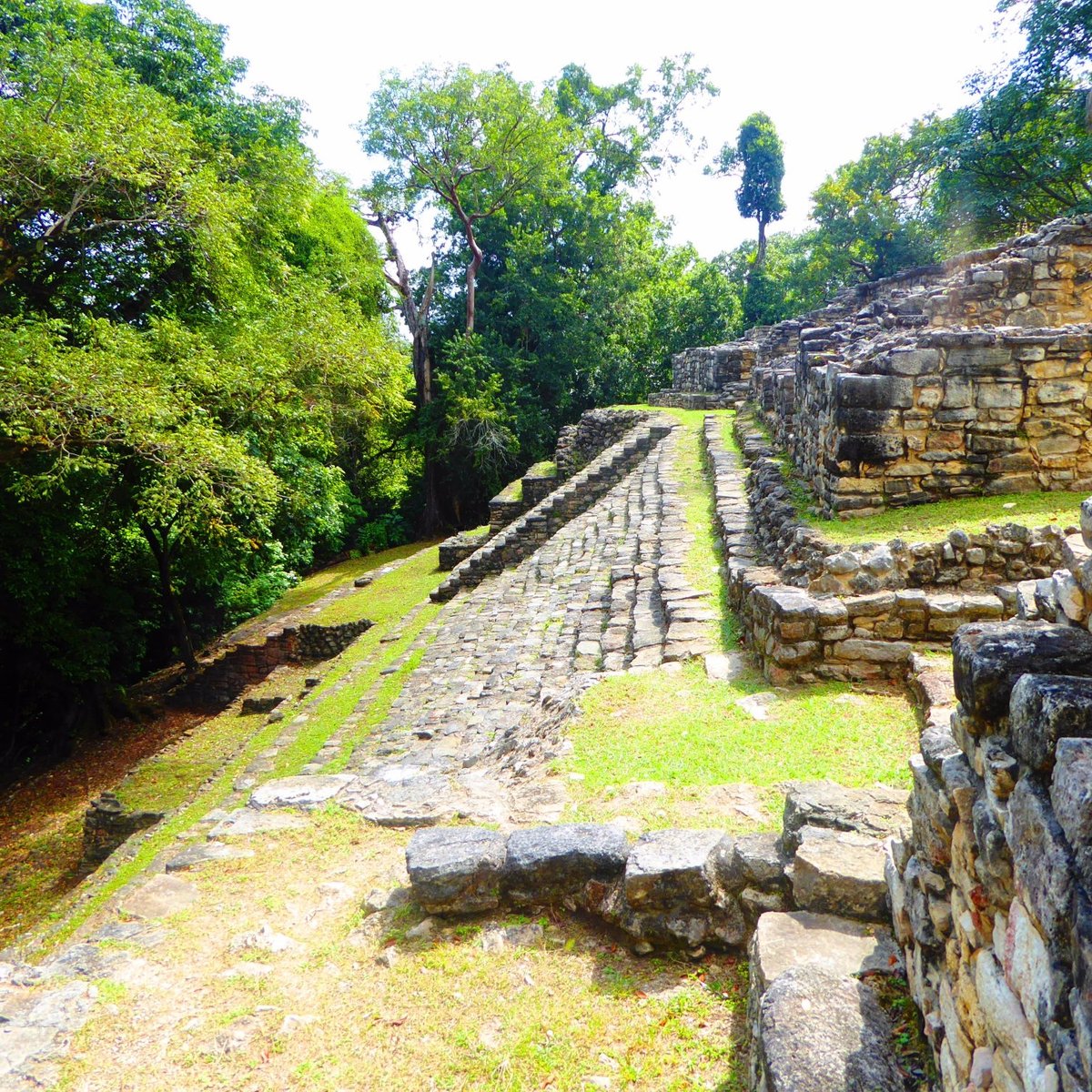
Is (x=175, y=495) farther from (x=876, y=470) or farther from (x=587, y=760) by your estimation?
(x=876, y=470)

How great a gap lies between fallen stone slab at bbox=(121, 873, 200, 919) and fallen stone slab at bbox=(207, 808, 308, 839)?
1.75ft

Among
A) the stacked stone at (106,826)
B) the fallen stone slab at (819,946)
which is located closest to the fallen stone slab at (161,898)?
the fallen stone slab at (819,946)

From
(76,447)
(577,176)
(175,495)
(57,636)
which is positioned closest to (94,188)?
(76,447)

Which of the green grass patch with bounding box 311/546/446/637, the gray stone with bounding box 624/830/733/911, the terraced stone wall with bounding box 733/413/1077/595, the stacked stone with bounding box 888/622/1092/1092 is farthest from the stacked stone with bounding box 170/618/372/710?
the stacked stone with bounding box 888/622/1092/1092

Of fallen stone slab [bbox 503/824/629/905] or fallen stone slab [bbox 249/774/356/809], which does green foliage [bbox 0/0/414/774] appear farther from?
fallen stone slab [bbox 503/824/629/905]

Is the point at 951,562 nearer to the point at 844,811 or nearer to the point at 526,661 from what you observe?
the point at 844,811

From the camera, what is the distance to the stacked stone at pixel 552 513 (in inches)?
575

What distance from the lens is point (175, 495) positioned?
408 inches

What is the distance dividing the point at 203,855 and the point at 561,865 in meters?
2.31

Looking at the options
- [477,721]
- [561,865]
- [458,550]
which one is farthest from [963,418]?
[458,550]

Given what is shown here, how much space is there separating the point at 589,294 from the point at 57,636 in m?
20.0

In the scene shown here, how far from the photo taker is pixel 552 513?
16.4 m

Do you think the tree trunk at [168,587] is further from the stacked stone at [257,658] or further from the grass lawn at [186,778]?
the grass lawn at [186,778]

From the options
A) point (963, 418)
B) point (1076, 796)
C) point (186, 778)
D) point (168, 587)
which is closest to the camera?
point (1076, 796)
